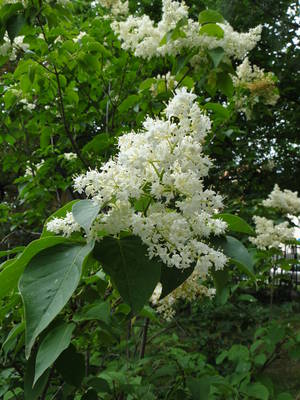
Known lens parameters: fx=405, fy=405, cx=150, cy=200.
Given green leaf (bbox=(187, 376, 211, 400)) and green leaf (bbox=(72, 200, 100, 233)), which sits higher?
green leaf (bbox=(72, 200, 100, 233))

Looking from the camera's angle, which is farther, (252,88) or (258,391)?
(252,88)

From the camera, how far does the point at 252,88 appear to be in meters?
3.36

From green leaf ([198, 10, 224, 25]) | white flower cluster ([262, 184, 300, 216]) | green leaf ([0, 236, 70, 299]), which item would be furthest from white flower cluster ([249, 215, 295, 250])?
green leaf ([0, 236, 70, 299])

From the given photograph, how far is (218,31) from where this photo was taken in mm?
2037

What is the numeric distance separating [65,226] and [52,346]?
1.05 ft

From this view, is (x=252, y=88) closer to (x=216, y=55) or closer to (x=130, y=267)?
(x=216, y=55)

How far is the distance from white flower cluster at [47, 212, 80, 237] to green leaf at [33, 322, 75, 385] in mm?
247

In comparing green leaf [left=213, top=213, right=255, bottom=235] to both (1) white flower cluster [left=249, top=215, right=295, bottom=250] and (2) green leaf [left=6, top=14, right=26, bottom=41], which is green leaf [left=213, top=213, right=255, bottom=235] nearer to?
(2) green leaf [left=6, top=14, right=26, bottom=41]

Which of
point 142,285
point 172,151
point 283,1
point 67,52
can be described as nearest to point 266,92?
point 67,52

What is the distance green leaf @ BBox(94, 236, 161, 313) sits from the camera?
929 millimetres

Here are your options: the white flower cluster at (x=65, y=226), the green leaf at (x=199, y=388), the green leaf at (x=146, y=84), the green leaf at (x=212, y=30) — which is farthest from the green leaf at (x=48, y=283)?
the green leaf at (x=146, y=84)

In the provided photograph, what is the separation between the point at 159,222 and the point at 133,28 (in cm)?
232

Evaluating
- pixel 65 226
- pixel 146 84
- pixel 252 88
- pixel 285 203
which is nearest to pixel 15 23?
pixel 146 84

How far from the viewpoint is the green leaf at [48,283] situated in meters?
0.78
